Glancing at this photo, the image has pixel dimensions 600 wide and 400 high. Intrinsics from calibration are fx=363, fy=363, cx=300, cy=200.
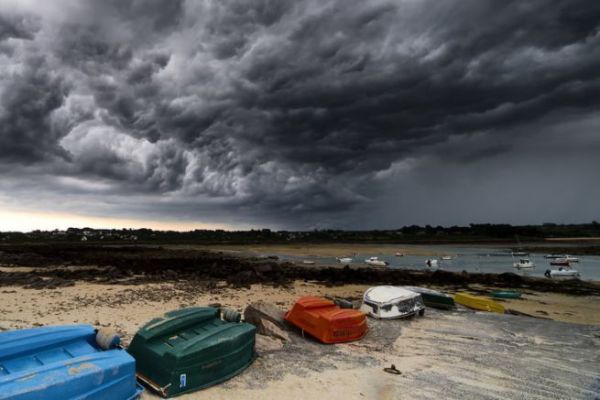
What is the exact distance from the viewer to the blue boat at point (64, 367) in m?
4.46

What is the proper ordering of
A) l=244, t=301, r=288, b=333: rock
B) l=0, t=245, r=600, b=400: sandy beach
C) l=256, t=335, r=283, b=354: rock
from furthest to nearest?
l=244, t=301, r=288, b=333: rock → l=256, t=335, r=283, b=354: rock → l=0, t=245, r=600, b=400: sandy beach

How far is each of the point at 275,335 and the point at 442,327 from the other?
5646 millimetres

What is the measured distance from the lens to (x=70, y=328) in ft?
20.7

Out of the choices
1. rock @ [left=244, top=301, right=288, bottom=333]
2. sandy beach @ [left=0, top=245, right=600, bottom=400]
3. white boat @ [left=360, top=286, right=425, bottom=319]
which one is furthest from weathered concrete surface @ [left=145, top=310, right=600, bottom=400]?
rock @ [left=244, top=301, right=288, bottom=333]

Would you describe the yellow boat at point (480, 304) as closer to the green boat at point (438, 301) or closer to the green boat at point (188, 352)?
the green boat at point (438, 301)

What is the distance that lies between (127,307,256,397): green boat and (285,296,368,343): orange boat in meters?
→ 2.26

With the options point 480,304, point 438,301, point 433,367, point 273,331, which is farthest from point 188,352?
point 480,304

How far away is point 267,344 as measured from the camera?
8.88 m

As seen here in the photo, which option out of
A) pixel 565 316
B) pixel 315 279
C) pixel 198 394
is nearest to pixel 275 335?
pixel 198 394

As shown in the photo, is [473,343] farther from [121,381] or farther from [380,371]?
[121,381]

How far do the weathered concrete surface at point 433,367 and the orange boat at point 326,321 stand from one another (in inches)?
10.2

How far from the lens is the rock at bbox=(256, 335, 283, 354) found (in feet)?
28.2

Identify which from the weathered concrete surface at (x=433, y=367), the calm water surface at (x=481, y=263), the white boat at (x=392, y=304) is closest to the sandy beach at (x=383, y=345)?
the weathered concrete surface at (x=433, y=367)

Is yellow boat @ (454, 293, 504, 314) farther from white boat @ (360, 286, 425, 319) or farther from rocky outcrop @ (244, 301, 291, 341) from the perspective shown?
rocky outcrop @ (244, 301, 291, 341)
